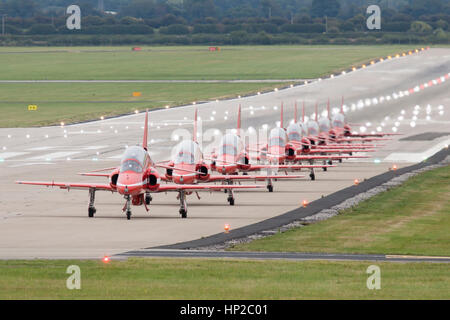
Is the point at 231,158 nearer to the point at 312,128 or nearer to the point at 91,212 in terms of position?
the point at 91,212

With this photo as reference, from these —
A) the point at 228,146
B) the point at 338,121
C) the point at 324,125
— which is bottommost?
the point at 228,146

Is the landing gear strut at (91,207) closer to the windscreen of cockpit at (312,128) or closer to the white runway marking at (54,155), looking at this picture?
the white runway marking at (54,155)

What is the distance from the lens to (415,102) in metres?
129

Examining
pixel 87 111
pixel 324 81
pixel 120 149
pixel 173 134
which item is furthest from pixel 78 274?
pixel 324 81

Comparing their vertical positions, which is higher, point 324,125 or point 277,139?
point 324,125

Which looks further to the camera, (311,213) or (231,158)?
(231,158)

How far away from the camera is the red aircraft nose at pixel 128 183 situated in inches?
1694

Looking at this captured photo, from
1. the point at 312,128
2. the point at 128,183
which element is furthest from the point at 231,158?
the point at 312,128

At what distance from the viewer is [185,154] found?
163 feet

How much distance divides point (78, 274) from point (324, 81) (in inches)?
4821

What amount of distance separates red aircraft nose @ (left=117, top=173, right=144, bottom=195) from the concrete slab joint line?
482 centimetres

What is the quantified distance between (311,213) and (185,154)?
701 cm

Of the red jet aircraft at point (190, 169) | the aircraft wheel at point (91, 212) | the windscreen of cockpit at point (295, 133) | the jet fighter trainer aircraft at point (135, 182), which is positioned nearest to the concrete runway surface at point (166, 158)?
the aircraft wheel at point (91, 212)
